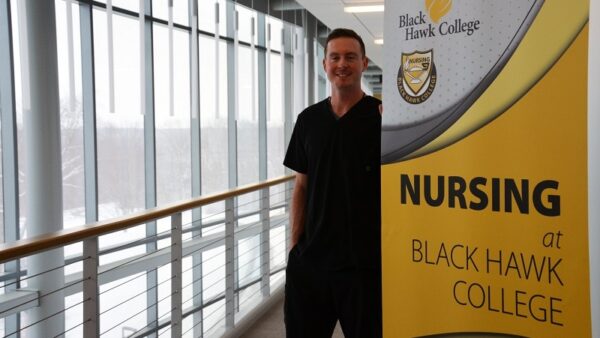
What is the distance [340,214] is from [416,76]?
0.72 metres

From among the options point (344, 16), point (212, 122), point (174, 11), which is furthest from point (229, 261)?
point (344, 16)

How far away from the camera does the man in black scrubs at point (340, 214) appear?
2000mm

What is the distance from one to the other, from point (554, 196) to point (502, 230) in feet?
0.46

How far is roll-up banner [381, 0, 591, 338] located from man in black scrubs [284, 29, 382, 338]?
48cm

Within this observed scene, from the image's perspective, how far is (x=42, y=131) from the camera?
484cm

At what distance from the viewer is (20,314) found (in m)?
5.47

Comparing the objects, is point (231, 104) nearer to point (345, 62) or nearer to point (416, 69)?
point (345, 62)

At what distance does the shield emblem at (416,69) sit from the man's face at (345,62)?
614 millimetres

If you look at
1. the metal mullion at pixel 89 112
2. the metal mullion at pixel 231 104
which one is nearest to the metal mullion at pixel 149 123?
the metal mullion at pixel 89 112

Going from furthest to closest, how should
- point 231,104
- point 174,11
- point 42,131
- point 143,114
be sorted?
point 231,104
point 174,11
point 143,114
point 42,131

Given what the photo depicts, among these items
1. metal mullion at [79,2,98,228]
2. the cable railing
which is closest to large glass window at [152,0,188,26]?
metal mullion at [79,2,98,228]

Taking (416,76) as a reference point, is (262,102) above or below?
above

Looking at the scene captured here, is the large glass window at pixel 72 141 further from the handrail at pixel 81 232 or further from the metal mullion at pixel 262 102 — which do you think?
the metal mullion at pixel 262 102

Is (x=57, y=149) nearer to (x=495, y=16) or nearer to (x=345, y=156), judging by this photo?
(x=345, y=156)
